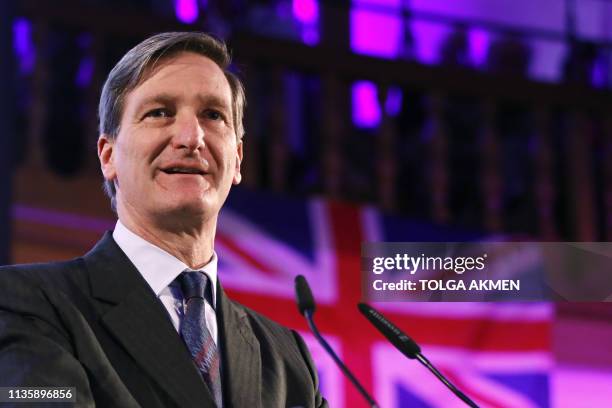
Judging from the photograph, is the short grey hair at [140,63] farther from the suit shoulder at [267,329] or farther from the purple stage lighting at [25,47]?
the purple stage lighting at [25,47]

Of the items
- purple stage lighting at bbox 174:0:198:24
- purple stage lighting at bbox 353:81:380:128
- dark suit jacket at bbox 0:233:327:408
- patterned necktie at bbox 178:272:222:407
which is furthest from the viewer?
purple stage lighting at bbox 353:81:380:128

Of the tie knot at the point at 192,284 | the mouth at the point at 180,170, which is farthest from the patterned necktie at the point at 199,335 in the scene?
the mouth at the point at 180,170

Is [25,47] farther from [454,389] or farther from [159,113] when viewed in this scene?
[454,389]

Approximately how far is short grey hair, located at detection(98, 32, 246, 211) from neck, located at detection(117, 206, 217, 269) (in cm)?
10

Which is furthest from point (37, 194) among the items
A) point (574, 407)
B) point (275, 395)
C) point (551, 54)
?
point (551, 54)

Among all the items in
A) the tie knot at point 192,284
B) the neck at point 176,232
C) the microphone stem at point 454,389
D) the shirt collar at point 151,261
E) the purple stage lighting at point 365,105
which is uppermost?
the purple stage lighting at point 365,105

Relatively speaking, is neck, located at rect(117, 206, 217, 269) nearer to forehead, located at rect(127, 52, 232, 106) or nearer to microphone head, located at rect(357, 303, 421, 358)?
forehead, located at rect(127, 52, 232, 106)

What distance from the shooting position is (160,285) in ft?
3.55

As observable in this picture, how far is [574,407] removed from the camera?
2.18 m

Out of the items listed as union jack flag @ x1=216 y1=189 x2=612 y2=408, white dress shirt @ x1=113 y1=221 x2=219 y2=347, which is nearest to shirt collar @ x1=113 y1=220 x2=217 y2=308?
white dress shirt @ x1=113 y1=221 x2=219 y2=347

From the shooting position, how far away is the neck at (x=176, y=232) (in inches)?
44.1

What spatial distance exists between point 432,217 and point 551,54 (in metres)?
0.78

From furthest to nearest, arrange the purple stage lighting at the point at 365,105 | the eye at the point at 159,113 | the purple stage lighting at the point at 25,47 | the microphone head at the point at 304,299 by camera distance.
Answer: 1. the purple stage lighting at the point at 365,105
2. the purple stage lighting at the point at 25,47
3. the microphone head at the point at 304,299
4. the eye at the point at 159,113

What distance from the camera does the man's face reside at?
3.62ft
